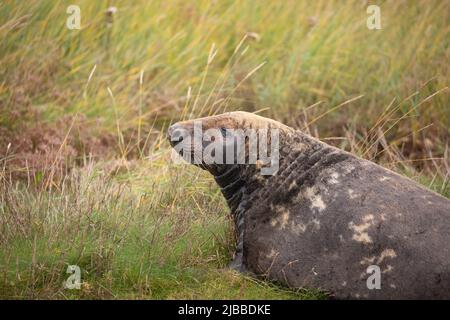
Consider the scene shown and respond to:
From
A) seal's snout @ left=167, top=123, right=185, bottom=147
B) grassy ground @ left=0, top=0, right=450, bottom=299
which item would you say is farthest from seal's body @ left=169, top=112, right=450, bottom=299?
grassy ground @ left=0, top=0, right=450, bottom=299

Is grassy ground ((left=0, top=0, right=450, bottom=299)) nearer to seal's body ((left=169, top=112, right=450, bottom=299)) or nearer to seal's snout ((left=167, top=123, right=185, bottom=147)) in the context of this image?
seal's body ((left=169, top=112, right=450, bottom=299))

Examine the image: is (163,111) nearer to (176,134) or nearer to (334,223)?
(176,134)

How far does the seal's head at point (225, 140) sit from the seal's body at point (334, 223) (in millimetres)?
16

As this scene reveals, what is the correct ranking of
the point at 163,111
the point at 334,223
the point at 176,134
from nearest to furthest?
the point at 334,223 < the point at 176,134 < the point at 163,111

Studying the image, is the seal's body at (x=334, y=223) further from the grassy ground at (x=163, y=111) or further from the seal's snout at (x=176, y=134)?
the grassy ground at (x=163, y=111)

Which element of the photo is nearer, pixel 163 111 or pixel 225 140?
pixel 225 140

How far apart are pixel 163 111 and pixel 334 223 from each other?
4397mm

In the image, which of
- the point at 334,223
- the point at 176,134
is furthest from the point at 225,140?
the point at 334,223

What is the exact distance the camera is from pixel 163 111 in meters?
9.04

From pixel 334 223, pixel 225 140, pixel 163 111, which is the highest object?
pixel 225 140
